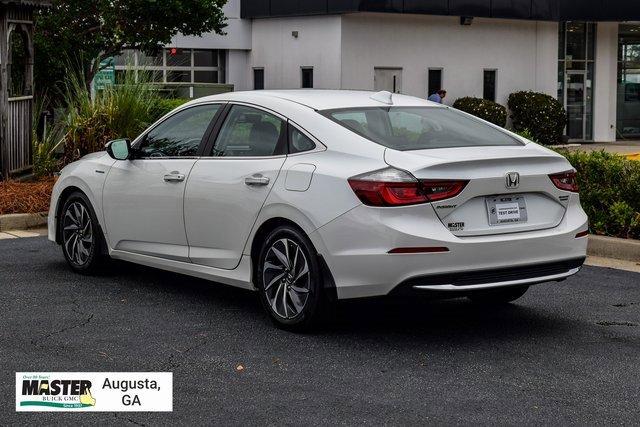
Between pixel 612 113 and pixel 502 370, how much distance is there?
110ft

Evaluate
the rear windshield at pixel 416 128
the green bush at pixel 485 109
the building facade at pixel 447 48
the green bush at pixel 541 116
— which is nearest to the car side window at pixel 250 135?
the rear windshield at pixel 416 128

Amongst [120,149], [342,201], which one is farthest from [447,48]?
[342,201]

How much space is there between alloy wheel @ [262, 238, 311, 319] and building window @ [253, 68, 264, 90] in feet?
97.7

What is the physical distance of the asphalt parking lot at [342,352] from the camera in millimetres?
5605

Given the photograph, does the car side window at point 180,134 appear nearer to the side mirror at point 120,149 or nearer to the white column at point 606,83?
the side mirror at point 120,149

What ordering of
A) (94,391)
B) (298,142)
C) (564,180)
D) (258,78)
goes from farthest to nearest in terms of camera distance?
1. (258,78)
2. (298,142)
3. (564,180)
4. (94,391)

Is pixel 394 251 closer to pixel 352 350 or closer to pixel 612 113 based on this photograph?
pixel 352 350

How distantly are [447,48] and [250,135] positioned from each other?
28.2m

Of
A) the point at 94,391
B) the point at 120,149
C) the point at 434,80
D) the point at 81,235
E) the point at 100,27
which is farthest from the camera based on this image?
the point at 434,80

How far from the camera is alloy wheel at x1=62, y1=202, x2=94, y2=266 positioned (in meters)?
9.26

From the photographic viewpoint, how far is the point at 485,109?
33844 millimetres

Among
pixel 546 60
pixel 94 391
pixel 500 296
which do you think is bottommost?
pixel 94 391

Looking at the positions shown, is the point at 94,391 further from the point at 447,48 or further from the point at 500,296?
the point at 447,48

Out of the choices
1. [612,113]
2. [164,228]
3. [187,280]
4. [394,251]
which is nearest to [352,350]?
[394,251]
